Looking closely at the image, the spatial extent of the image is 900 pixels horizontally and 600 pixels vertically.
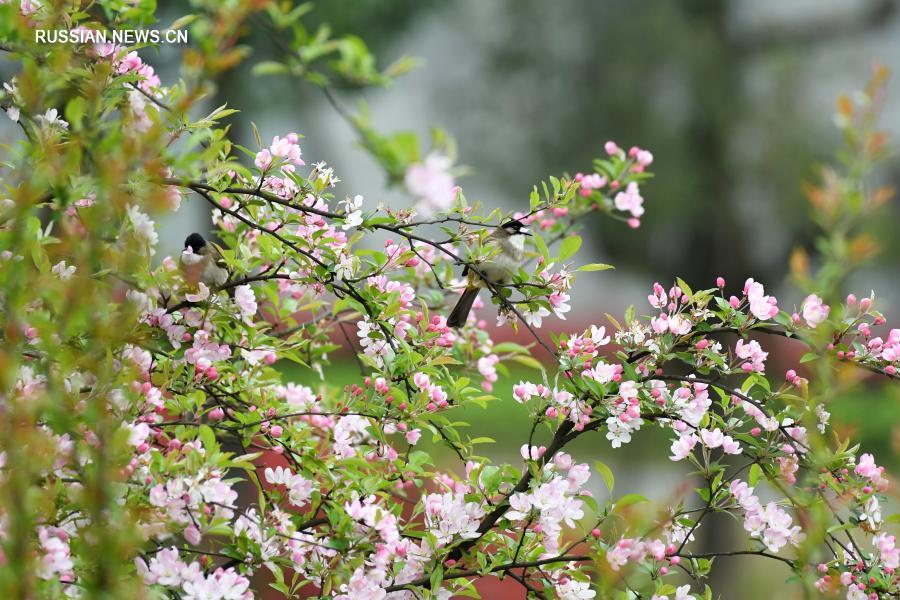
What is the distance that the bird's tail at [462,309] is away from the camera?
2.61 m

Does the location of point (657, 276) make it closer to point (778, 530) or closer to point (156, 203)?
point (778, 530)

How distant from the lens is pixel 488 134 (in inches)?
276

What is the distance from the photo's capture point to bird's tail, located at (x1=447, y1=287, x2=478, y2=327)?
2611 mm

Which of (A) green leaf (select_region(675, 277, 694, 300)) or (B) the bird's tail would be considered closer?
(A) green leaf (select_region(675, 277, 694, 300))

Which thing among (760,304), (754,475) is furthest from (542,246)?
(754,475)

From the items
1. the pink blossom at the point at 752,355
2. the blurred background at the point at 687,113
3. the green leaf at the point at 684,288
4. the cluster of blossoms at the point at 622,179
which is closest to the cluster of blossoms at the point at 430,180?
the green leaf at the point at 684,288

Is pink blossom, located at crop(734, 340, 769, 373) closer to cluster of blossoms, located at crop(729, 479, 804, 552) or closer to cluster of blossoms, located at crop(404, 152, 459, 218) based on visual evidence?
cluster of blossoms, located at crop(729, 479, 804, 552)

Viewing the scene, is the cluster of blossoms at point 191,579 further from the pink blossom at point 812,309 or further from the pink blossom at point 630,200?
the pink blossom at point 630,200

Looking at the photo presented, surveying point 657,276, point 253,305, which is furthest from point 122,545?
point 657,276

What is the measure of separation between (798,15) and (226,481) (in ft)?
21.1

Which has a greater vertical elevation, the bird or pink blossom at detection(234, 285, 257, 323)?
the bird

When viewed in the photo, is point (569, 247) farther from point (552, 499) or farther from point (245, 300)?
point (245, 300)

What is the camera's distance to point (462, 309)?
2.66m

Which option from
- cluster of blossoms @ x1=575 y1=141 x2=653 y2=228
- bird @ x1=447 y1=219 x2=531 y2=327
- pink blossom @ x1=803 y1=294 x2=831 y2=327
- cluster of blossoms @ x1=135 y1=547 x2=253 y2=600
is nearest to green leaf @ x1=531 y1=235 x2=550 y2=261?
bird @ x1=447 y1=219 x2=531 y2=327
